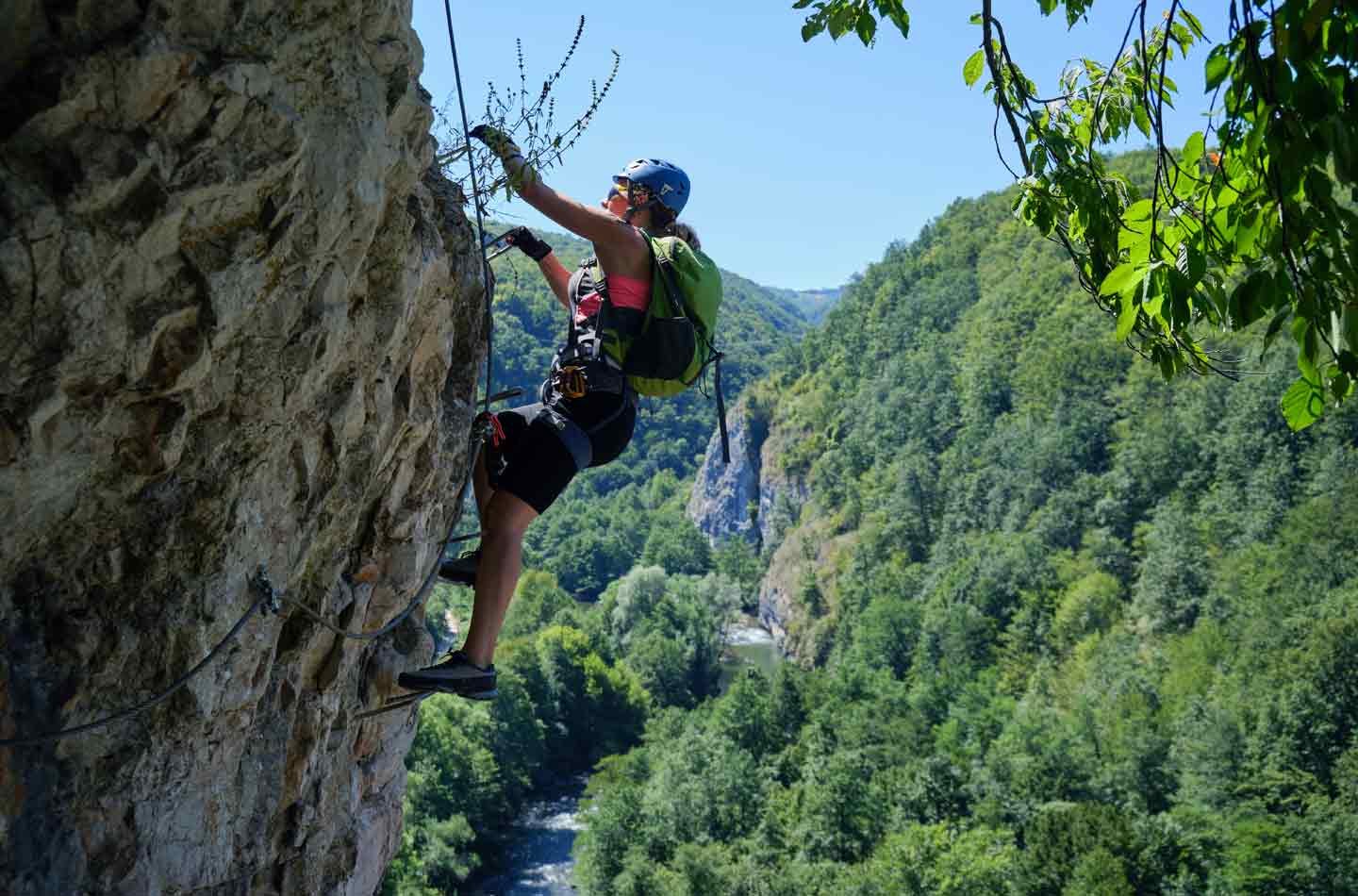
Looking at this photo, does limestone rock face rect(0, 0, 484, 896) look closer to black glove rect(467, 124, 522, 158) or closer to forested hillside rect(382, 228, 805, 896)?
black glove rect(467, 124, 522, 158)

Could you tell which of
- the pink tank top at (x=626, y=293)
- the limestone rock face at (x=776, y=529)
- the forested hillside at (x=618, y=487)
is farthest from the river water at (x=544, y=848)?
the pink tank top at (x=626, y=293)

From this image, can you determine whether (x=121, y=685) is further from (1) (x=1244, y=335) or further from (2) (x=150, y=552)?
(1) (x=1244, y=335)

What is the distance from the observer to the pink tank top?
460cm

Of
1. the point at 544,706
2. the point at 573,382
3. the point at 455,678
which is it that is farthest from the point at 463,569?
the point at 544,706

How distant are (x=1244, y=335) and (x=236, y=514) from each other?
67863mm

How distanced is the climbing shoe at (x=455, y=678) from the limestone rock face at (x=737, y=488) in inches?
3864

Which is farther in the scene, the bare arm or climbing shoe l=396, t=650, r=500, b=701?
climbing shoe l=396, t=650, r=500, b=701

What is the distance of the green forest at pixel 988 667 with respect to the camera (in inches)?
1240

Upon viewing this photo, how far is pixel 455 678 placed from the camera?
14.6 ft

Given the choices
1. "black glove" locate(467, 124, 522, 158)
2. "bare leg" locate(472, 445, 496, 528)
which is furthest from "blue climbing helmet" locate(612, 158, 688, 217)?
"bare leg" locate(472, 445, 496, 528)

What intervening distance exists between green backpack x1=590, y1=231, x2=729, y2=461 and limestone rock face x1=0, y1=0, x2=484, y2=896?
85 cm

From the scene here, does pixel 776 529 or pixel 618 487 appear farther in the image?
pixel 618 487

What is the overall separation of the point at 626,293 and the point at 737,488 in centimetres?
10321

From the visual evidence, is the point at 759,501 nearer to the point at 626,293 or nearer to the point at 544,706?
the point at 544,706
